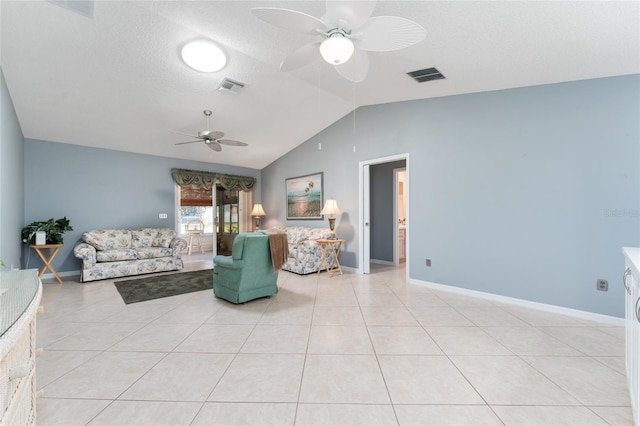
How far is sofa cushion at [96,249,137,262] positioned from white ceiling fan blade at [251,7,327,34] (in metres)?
4.82

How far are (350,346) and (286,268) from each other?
124 inches

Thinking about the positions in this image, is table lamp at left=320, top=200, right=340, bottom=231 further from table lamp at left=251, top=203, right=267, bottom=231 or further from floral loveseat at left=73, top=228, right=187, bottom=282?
floral loveseat at left=73, top=228, right=187, bottom=282

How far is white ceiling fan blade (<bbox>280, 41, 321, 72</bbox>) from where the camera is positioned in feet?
6.75

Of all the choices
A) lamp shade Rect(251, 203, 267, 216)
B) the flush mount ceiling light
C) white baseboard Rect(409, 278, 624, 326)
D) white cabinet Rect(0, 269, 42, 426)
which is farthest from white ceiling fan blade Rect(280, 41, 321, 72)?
lamp shade Rect(251, 203, 267, 216)

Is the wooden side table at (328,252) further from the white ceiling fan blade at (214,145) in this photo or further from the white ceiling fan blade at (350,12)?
the white ceiling fan blade at (350,12)

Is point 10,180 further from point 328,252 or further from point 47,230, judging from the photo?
point 328,252

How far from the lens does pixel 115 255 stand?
483 centimetres

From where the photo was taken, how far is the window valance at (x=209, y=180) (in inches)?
241

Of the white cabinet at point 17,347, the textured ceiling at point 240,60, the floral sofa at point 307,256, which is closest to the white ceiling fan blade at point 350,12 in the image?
the textured ceiling at point 240,60

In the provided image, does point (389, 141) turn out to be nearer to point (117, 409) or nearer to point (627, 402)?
point (627, 402)

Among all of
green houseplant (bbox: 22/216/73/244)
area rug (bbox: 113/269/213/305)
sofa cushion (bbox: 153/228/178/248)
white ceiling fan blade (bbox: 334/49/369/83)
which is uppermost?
white ceiling fan blade (bbox: 334/49/369/83)

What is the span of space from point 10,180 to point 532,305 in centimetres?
650

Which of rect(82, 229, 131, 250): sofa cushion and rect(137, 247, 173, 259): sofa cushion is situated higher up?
rect(82, 229, 131, 250): sofa cushion

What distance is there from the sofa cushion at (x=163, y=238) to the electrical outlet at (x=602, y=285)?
21.4 ft
